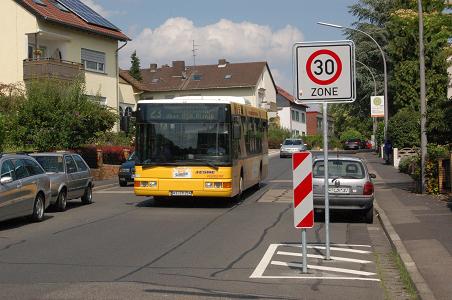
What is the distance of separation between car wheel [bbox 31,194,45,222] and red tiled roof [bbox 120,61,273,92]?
66305 mm

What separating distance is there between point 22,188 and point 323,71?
7.94 metres

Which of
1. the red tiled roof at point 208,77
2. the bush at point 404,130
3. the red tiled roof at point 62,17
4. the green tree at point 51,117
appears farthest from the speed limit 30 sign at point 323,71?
the red tiled roof at point 208,77

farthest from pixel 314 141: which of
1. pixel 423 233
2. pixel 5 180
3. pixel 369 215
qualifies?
pixel 5 180

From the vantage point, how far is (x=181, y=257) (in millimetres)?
10609

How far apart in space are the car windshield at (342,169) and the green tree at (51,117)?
14540mm

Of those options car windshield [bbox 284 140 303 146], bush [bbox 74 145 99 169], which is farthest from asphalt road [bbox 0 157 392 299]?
car windshield [bbox 284 140 303 146]

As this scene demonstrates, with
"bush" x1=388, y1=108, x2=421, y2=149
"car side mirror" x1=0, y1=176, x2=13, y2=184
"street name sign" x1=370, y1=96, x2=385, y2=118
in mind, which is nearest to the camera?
"car side mirror" x1=0, y1=176, x2=13, y2=184

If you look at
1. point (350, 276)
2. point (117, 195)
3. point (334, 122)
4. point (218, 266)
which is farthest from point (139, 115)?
point (334, 122)

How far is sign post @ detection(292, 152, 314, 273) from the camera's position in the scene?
912 cm

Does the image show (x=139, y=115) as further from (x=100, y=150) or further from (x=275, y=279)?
(x=100, y=150)

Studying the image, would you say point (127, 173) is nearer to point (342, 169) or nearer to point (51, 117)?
point (51, 117)

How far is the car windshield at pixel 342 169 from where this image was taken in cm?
1551

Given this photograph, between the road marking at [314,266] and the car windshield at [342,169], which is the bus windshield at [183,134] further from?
the road marking at [314,266]

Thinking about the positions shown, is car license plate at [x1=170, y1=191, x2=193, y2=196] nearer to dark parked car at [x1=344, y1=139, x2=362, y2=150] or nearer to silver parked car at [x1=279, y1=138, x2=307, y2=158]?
silver parked car at [x1=279, y1=138, x2=307, y2=158]
